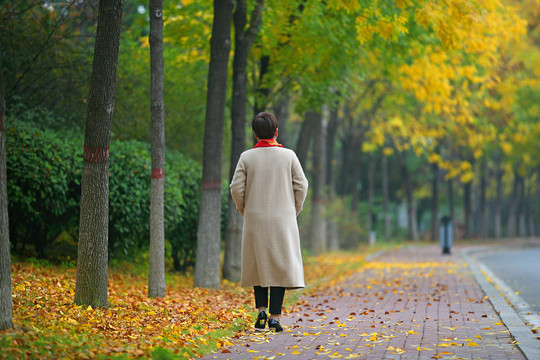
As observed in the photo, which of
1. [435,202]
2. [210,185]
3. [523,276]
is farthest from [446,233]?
[210,185]

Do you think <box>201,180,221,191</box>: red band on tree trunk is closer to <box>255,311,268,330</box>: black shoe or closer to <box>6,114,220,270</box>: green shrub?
<box>6,114,220,270</box>: green shrub

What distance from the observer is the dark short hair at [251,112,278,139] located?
7.23m

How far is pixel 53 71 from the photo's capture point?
12.9 metres

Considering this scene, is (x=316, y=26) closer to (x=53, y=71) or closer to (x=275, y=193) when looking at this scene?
(x=53, y=71)

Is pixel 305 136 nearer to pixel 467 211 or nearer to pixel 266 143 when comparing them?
pixel 266 143

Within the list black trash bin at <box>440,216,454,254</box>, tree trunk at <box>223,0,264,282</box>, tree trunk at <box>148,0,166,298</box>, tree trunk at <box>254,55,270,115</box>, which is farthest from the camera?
black trash bin at <box>440,216,454,254</box>

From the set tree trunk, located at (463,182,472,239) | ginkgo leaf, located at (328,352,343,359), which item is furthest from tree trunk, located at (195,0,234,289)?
tree trunk, located at (463,182,472,239)

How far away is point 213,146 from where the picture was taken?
11.6m

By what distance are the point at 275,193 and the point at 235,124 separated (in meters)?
6.01

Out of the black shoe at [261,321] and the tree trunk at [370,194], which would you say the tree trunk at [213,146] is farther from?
the tree trunk at [370,194]

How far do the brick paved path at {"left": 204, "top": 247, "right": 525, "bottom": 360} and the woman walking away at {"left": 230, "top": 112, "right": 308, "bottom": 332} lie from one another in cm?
56

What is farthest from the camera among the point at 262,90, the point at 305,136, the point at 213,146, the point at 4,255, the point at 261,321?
the point at 305,136

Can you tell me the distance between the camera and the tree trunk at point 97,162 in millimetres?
Result: 7629

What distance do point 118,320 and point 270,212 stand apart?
6.25ft
